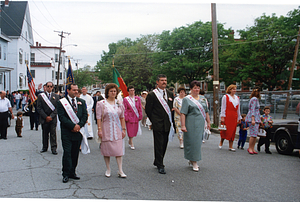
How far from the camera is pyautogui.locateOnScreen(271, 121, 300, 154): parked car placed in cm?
814

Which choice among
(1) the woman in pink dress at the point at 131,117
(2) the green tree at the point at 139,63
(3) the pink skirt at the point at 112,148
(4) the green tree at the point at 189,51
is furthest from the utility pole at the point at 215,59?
(2) the green tree at the point at 139,63

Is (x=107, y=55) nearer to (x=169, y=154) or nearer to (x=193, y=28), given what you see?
(x=193, y=28)

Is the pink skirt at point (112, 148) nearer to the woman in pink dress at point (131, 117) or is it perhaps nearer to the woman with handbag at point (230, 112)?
the woman in pink dress at point (131, 117)

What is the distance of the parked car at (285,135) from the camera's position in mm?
8141

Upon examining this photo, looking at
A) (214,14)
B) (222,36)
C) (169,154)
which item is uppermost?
(222,36)

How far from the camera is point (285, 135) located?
27.7 ft

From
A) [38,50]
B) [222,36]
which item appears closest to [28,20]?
[38,50]

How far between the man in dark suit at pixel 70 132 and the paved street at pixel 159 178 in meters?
0.27

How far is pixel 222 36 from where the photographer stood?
3600cm

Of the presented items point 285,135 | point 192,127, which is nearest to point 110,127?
point 192,127

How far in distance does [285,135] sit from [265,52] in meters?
23.9

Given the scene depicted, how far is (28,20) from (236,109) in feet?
131

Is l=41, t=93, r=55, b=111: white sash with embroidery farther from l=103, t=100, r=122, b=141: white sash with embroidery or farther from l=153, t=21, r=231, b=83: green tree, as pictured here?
l=153, t=21, r=231, b=83: green tree

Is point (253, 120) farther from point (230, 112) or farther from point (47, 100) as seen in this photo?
point (47, 100)
